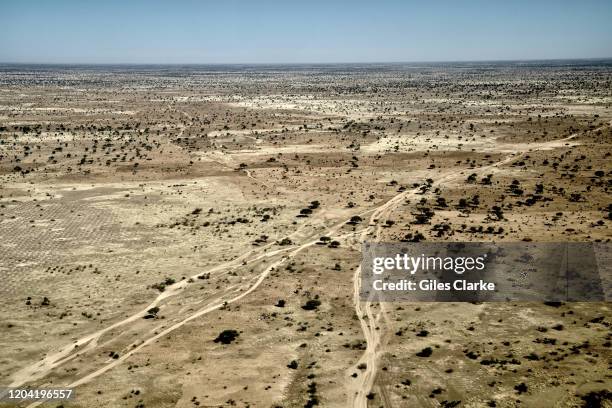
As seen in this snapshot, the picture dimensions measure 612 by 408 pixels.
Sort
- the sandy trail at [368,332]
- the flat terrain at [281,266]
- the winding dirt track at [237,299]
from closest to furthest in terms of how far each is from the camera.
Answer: the sandy trail at [368,332] → the flat terrain at [281,266] → the winding dirt track at [237,299]

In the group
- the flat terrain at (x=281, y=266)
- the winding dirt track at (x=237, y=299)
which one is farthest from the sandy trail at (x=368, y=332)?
the flat terrain at (x=281, y=266)

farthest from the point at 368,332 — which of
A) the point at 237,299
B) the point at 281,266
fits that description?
the point at 281,266

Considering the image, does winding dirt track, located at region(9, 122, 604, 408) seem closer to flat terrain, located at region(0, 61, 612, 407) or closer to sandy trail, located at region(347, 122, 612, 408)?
sandy trail, located at region(347, 122, 612, 408)

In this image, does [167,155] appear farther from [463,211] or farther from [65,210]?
[463,211]

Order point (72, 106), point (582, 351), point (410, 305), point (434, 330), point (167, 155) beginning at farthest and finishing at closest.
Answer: point (72, 106)
point (167, 155)
point (410, 305)
point (434, 330)
point (582, 351)

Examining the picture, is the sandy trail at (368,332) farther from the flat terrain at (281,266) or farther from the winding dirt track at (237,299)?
the flat terrain at (281,266)

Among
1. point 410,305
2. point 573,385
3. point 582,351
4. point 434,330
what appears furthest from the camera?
point 410,305

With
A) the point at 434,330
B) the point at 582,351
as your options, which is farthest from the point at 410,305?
the point at 582,351

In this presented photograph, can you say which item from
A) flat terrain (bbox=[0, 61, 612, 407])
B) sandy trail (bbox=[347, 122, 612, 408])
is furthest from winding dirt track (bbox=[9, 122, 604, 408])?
flat terrain (bbox=[0, 61, 612, 407])
